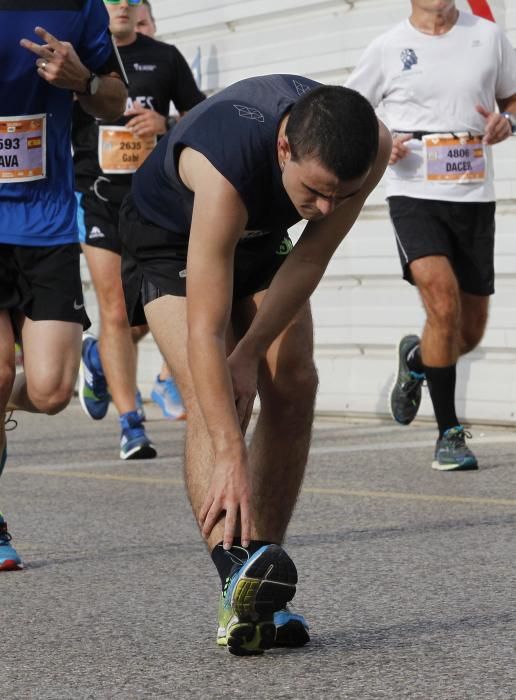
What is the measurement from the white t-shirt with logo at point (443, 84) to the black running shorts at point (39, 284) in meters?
2.57

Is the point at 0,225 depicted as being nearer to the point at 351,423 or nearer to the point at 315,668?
the point at 315,668

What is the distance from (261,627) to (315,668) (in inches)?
6.6

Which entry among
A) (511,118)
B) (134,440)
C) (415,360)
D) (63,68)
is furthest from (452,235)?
(63,68)

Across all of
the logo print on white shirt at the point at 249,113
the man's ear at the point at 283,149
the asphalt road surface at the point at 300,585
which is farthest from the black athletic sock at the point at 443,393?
the man's ear at the point at 283,149

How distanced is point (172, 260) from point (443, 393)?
3.52 meters

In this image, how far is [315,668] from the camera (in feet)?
13.0

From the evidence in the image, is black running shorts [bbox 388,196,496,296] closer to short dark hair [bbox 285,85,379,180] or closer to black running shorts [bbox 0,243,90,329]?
black running shorts [bbox 0,243,90,329]

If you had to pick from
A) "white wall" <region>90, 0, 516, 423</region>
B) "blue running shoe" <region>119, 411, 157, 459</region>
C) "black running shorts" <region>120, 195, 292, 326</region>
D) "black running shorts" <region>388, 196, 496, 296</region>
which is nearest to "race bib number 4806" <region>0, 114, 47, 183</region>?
"black running shorts" <region>120, 195, 292, 326</region>

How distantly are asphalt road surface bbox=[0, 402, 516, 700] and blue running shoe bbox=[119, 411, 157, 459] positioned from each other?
166mm

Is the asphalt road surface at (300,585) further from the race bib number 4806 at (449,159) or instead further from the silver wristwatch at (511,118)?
the silver wristwatch at (511,118)

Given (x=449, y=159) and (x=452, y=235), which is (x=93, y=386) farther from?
(x=449, y=159)

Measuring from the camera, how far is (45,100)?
5.80 meters

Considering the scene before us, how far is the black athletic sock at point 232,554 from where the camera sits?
404 centimetres

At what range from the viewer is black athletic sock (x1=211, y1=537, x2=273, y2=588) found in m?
4.04
